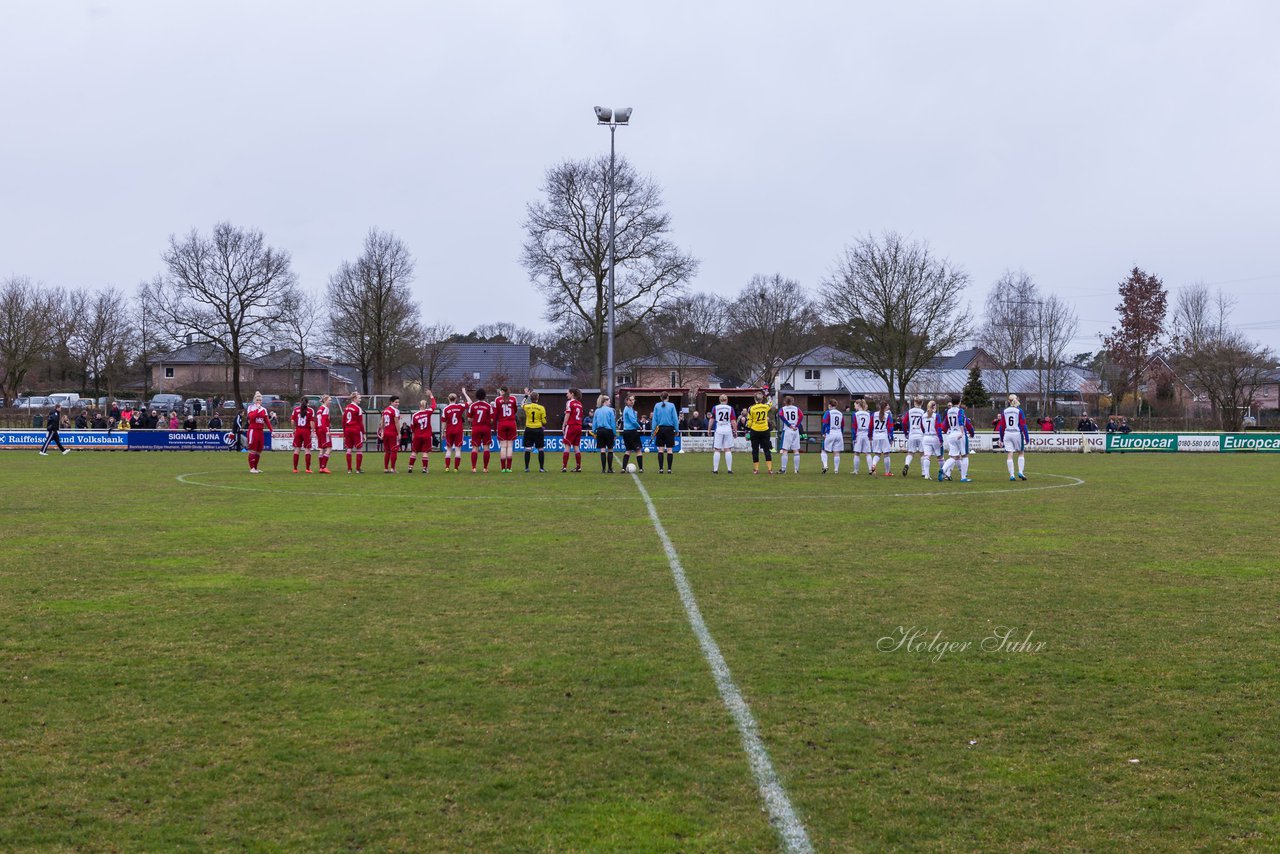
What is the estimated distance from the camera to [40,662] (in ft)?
24.5

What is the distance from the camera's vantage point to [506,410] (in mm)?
28672

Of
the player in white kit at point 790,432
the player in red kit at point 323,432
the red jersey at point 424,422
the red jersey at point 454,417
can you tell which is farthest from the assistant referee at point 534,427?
the player in white kit at point 790,432

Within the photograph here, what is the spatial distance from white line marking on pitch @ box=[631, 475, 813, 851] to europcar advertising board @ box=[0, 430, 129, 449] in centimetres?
4108

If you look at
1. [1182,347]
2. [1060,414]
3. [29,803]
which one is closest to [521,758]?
[29,803]

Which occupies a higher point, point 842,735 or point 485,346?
point 485,346

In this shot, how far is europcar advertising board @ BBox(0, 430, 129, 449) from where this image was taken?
145 ft

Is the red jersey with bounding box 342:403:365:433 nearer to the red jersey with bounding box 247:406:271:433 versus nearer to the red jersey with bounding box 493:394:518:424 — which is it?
the red jersey with bounding box 247:406:271:433

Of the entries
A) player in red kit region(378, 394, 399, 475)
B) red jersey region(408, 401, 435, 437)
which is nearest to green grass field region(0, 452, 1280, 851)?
player in red kit region(378, 394, 399, 475)

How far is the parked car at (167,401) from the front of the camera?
255ft

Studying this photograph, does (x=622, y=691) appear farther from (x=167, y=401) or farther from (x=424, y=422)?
(x=167, y=401)

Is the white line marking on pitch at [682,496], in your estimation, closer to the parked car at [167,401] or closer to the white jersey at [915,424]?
the white jersey at [915,424]

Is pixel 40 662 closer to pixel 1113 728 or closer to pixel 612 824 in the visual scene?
pixel 612 824

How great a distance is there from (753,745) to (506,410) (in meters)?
23.4

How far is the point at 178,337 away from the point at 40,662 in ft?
208
